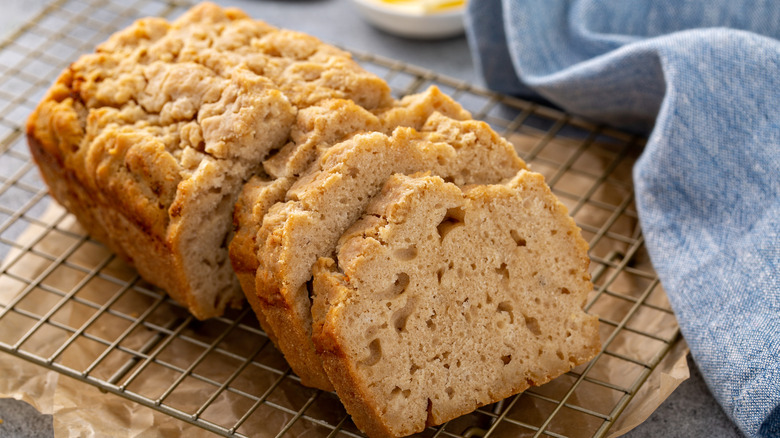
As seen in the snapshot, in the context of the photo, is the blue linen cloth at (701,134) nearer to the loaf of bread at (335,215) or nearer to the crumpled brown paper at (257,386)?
the crumpled brown paper at (257,386)

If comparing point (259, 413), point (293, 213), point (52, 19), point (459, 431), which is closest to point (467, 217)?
point (293, 213)

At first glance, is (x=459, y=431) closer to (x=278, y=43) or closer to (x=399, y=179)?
(x=399, y=179)

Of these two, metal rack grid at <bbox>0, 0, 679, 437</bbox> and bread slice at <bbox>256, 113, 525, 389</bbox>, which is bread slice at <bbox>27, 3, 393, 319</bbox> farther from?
bread slice at <bbox>256, 113, 525, 389</bbox>

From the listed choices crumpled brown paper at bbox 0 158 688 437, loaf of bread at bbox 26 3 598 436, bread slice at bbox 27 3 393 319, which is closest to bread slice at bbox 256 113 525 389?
loaf of bread at bbox 26 3 598 436

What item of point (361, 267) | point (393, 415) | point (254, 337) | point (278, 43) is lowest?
point (254, 337)

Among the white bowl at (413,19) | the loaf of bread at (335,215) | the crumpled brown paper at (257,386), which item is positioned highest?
the loaf of bread at (335,215)

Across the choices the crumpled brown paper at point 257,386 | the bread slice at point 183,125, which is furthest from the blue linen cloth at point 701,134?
the bread slice at point 183,125
